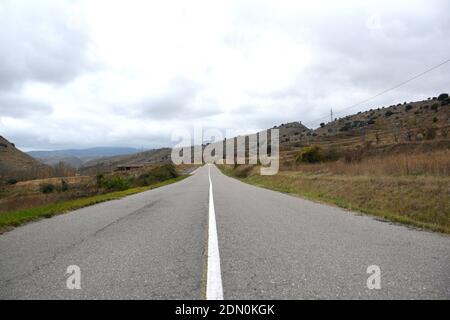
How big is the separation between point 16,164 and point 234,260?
152 metres

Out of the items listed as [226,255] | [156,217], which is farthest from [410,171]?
[226,255]

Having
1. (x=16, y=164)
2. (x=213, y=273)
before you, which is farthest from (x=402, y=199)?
(x=16, y=164)

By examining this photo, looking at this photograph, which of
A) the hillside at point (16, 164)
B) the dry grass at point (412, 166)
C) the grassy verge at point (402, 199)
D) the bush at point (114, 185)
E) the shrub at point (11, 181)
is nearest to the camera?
the grassy verge at point (402, 199)

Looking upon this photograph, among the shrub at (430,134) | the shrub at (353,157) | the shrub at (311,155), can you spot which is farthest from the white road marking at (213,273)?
the shrub at (311,155)

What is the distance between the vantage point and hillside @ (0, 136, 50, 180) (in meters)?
108

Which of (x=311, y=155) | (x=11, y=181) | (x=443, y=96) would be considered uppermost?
(x=443, y=96)

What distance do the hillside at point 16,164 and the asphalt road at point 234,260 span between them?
360 ft

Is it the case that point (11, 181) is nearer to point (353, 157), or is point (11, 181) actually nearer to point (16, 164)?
point (16, 164)

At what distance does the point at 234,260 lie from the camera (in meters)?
5.77

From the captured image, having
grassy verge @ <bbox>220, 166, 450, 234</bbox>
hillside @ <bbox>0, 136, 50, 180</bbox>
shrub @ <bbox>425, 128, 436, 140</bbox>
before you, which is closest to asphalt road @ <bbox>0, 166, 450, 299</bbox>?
grassy verge @ <bbox>220, 166, 450, 234</bbox>

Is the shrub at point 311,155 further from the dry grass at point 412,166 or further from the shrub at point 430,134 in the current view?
the dry grass at point 412,166

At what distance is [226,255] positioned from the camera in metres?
6.12

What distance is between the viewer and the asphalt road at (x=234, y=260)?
171 inches

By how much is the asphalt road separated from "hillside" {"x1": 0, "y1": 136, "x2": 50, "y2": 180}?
110m
